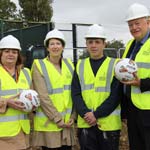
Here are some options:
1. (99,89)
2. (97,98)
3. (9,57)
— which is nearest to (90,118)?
(97,98)

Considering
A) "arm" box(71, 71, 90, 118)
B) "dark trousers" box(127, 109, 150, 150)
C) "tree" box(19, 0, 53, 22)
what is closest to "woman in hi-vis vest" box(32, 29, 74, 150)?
"arm" box(71, 71, 90, 118)

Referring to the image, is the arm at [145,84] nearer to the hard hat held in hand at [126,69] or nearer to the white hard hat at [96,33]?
the hard hat held in hand at [126,69]

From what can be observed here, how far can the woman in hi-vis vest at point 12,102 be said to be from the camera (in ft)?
17.3

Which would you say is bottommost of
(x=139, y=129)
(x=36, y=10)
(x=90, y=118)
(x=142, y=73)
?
(x=139, y=129)

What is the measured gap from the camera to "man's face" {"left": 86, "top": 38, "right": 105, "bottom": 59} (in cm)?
549

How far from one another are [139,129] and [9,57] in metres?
1.72

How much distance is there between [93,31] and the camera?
218 inches

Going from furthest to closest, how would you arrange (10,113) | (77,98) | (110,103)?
(77,98) < (110,103) < (10,113)

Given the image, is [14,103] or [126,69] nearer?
[126,69]

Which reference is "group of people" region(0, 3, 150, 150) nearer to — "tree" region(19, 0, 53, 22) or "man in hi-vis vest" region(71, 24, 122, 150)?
"man in hi-vis vest" region(71, 24, 122, 150)

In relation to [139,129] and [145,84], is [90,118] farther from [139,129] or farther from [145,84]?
[145,84]

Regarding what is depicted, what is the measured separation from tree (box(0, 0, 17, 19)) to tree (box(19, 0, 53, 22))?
2.66 ft

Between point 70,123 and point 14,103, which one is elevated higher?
point 14,103

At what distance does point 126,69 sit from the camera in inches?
200
